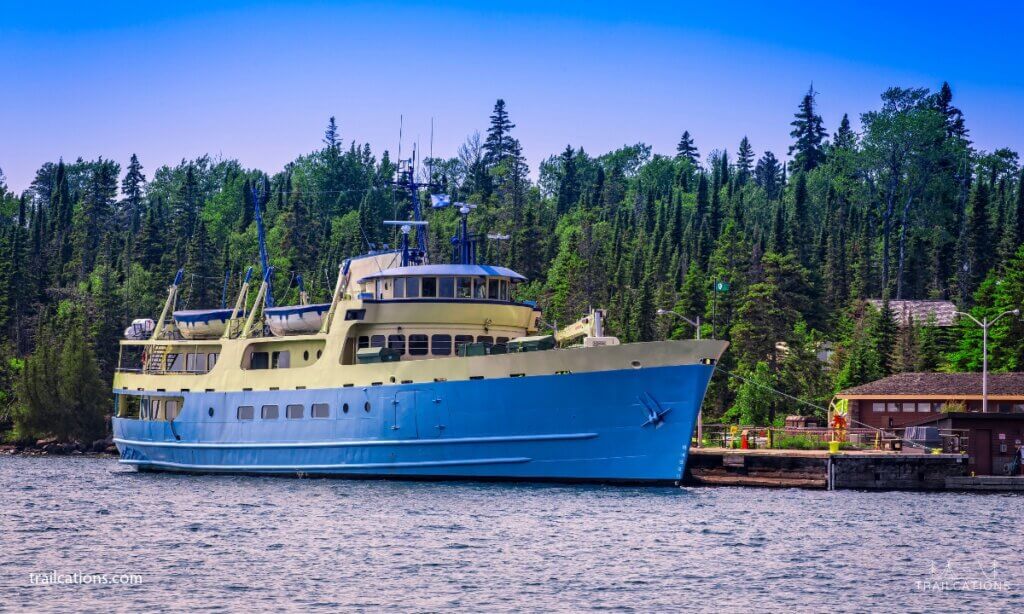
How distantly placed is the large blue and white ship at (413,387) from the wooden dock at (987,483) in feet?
41.2

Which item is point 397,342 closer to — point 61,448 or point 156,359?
point 156,359

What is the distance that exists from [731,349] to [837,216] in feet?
150

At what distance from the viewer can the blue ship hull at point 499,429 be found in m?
44.2

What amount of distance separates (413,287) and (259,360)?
26.1 feet

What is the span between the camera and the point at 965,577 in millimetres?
29953

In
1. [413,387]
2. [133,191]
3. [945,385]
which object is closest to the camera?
[413,387]

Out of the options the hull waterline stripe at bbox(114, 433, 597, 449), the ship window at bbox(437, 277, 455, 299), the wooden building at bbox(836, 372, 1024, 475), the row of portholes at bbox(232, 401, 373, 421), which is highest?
the ship window at bbox(437, 277, 455, 299)

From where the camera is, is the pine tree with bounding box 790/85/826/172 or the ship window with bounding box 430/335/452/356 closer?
the ship window with bounding box 430/335/452/356

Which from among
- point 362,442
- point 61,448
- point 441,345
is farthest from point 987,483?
point 61,448

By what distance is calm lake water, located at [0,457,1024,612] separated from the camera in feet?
88.8

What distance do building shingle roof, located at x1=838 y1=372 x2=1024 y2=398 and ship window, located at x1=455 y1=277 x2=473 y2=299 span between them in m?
22.4

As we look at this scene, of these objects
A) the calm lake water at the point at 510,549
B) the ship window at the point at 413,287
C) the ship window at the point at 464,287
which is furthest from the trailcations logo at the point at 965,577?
the ship window at the point at 413,287

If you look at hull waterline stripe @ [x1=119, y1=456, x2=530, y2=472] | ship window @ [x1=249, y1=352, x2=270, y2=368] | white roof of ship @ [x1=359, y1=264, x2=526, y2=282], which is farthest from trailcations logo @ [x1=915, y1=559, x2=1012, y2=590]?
ship window @ [x1=249, y1=352, x2=270, y2=368]

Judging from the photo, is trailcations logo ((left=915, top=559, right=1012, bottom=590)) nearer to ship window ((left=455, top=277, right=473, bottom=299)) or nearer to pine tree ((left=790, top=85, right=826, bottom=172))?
ship window ((left=455, top=277, right=473, bottom=299))
